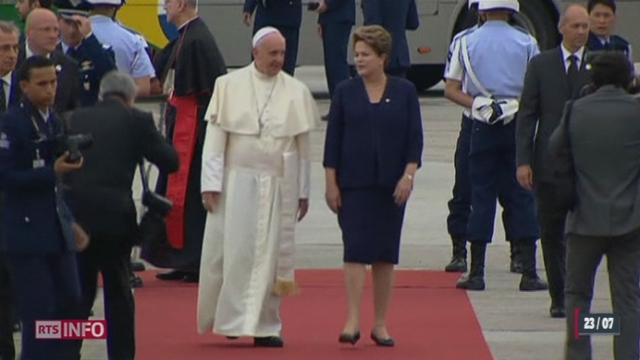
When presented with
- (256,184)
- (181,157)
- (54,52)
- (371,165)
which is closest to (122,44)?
(181,157)

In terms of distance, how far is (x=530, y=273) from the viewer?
40.8ft

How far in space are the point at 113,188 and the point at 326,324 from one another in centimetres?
241

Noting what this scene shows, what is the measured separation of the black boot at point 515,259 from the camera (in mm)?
12867

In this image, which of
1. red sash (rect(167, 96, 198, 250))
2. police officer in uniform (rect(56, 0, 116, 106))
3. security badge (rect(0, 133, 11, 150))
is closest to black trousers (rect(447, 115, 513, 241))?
red sash (rect(167, 96, 198, 250))

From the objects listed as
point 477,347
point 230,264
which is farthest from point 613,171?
point 230,264

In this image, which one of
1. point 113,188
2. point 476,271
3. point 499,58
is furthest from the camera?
point 476,271

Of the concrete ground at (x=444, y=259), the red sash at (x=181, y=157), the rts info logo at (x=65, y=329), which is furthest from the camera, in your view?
the red sash at (x=181, y=157)

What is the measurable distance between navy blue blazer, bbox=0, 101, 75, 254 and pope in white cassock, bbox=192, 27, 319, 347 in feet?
5.77

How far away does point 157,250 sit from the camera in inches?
505

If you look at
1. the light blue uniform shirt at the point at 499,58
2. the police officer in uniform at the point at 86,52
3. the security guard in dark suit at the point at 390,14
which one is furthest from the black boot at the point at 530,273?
the security guard in dark suit at the point at 390,14

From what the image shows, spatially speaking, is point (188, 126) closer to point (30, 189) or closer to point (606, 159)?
point (30, 189)

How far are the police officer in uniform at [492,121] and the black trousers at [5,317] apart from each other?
A: 346cm

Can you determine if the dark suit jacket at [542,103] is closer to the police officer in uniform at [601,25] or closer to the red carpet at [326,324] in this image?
the police officer in uniform at [601,25]

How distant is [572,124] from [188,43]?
3.71 m
